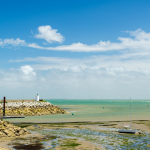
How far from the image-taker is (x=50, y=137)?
102 feet

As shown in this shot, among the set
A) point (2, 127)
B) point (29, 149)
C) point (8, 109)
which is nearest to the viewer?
point (29, 149)

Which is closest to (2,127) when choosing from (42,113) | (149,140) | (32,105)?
(149,140)

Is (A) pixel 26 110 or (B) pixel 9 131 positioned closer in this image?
(B) pixel 9 131

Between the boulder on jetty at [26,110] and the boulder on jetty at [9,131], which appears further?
the boulder on jetty at [26,110]

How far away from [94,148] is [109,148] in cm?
184

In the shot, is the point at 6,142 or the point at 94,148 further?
the point at 6,142

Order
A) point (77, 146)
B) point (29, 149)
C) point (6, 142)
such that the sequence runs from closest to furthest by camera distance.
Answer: point (29, 149) < point (77, 146) < point (6, 142)

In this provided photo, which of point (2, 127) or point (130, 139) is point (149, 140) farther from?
point (2, 127)

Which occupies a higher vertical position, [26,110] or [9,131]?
[9,131]

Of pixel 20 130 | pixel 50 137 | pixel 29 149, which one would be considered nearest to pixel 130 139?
pixel 50 137

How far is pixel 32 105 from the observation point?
7844 cm

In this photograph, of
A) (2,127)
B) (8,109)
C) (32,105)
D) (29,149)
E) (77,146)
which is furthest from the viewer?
(32,105)

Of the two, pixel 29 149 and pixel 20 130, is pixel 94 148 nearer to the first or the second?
pixel 29 149

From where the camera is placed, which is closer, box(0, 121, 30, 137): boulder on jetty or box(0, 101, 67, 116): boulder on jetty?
box(0, 121, 30, 137): boulder on jetty
